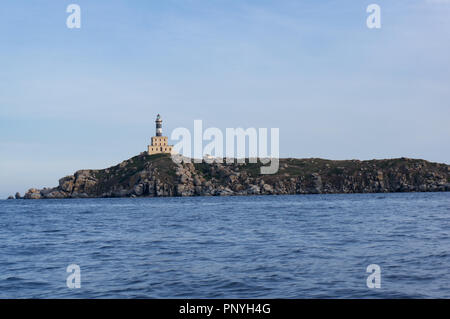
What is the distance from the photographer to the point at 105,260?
25891mm
